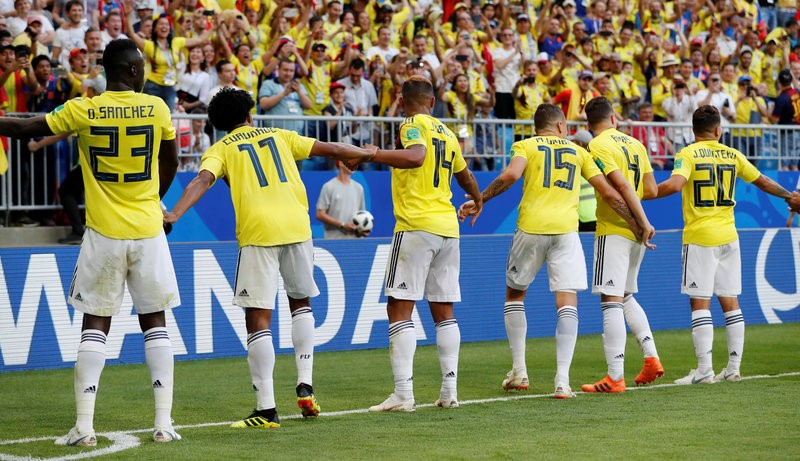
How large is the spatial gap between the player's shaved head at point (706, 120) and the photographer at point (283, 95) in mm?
7055

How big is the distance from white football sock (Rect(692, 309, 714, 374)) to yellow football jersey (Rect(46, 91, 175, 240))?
517 centimetres

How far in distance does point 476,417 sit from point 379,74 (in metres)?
10.3

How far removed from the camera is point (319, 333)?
1309 centimetres

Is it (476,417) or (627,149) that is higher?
(627,149)

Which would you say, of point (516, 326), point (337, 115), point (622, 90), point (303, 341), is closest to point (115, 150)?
point (303, 341)

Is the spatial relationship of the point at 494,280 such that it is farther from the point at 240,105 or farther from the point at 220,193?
the point at 240,105

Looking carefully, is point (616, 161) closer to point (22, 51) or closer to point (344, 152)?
point (344, 152)

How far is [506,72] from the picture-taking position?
19.2m

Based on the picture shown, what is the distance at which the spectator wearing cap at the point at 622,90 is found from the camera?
2025cm

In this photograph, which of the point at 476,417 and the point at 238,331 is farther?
the point at 238,331

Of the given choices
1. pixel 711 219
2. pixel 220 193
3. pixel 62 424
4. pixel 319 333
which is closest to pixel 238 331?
pixel 319 333

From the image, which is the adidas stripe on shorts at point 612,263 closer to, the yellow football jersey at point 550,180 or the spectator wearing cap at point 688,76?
the yellow football jersey at point 550,180

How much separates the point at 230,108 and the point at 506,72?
11685 millimetres

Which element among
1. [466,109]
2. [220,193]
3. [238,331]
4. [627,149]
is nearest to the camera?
[627,149]
